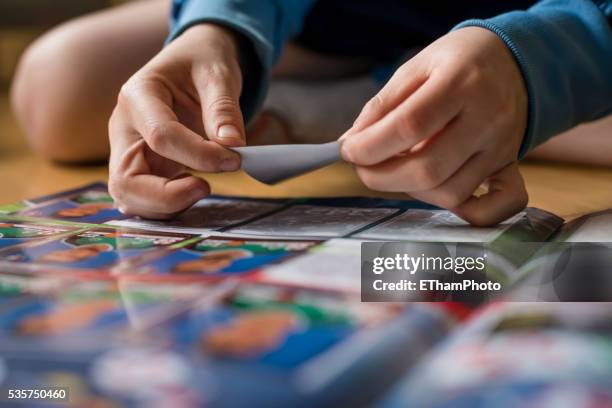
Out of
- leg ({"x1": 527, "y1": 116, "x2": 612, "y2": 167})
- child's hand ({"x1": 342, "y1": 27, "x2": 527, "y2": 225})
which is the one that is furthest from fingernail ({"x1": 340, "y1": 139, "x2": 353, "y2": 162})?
leg ({"x1": 527, "y1": 116, "x2": 612, "y2": 167})

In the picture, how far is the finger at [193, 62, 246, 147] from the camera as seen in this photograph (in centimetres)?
48

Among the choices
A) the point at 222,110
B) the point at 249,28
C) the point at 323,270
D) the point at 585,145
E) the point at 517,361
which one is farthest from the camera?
the point at 585,145

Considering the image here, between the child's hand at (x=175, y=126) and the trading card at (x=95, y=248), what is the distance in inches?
1.4

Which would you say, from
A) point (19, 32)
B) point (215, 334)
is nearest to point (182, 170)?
point (215, 334)

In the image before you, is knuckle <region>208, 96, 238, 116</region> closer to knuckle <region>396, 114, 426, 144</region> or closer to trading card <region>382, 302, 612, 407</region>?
knuckle <region>396, 114, 426, 144</region>

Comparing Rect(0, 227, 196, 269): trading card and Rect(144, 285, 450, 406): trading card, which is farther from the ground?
Rect(144, 285, 450, 406): trading card

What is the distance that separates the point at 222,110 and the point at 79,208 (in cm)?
16

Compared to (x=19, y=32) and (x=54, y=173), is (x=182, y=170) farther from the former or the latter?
(x=19, y=32)

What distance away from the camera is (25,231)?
50 centimetres

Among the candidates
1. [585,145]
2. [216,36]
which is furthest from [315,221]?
Result: [585,145]

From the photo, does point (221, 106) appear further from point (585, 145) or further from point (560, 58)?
point (585, 145)

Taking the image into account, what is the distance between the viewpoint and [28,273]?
40cm

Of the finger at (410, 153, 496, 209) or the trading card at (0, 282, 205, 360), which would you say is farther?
the finger at (410, 153, 496, 209)

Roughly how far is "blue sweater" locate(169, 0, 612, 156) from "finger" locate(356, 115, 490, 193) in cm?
7
